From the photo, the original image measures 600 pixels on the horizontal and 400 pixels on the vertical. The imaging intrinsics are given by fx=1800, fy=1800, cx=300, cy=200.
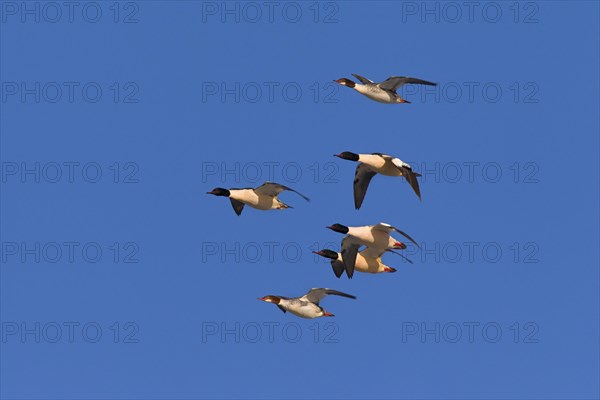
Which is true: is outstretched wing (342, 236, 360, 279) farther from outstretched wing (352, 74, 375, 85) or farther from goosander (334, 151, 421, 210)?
outstretched wing (352, 74, 375, 85)

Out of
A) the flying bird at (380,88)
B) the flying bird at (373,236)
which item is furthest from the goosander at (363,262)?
the flying bird at (380,88)

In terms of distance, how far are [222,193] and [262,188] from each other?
1732mm

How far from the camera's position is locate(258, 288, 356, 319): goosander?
70375 mm

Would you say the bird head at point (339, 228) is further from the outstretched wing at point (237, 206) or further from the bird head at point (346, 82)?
the bird head at point (346, 82)

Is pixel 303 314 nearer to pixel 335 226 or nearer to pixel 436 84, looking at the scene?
pixel 335 226

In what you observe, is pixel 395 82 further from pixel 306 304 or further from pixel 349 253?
pixel 306 304

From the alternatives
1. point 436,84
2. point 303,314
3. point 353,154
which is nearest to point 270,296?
point 303,314

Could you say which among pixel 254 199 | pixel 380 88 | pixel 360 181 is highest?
pixel 380 88

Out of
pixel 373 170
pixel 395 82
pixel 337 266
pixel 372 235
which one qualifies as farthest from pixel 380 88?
pixel 337 266

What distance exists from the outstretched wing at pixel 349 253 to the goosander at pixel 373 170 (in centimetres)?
261

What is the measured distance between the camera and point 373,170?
69.9m

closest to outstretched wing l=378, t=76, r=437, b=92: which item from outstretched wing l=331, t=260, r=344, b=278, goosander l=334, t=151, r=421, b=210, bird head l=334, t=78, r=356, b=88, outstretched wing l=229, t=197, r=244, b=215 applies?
bird head l=334, t=78, r=356, b=88

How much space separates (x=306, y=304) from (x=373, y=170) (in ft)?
19.4

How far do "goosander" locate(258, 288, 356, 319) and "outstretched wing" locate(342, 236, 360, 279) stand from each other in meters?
1.35
